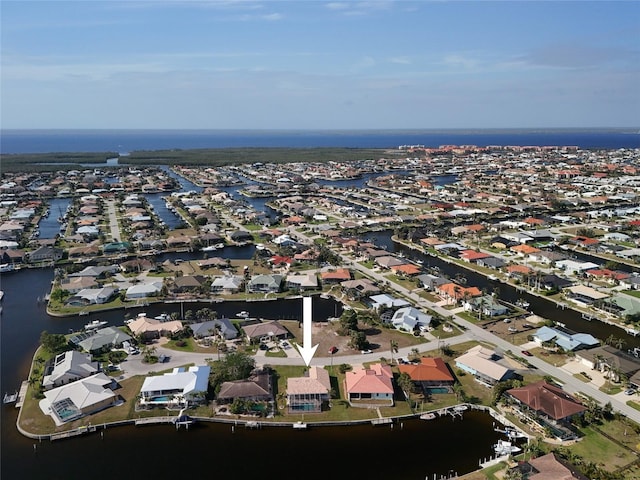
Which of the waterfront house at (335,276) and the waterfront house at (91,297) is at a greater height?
the waterfront house at (335,276)

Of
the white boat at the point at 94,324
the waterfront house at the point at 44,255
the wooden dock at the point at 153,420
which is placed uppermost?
the waterfront house at the point at 44,255

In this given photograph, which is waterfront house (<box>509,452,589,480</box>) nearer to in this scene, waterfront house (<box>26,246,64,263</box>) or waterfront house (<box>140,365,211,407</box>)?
waterfront house (<box>140,365,211,407</box>)

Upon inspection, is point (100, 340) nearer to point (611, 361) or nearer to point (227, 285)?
point (227, 285)

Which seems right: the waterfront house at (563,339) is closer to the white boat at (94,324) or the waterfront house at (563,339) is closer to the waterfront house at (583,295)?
the waterfront house at (583,295)

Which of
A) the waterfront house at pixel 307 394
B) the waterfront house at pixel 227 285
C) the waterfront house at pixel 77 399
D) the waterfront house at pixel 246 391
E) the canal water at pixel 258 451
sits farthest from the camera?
the waterfront house at pixel 227 285

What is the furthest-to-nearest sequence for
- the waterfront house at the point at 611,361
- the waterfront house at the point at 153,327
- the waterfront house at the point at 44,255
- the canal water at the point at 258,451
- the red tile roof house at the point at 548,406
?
the waterfront house at the point at 44,255 → the waterfront house at the point at 153,327 → the waterfront house at the point at 611,361 → the red tile roof house at the point at 548,406 → the canal water at the point at 258,451

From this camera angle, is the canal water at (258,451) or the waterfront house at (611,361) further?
the waterfront house at (611,361)

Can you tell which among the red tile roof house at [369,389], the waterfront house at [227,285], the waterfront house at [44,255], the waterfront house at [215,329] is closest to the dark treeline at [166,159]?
the waterfront house at [44,255]
